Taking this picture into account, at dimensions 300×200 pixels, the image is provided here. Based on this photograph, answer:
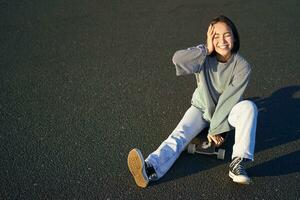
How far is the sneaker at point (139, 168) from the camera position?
2.62 meters

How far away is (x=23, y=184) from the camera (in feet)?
9.14

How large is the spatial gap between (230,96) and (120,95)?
121cm

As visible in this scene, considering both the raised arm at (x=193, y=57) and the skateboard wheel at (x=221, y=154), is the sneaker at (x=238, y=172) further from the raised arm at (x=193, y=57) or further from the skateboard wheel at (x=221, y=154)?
the raised arm at (x=193, y=57)

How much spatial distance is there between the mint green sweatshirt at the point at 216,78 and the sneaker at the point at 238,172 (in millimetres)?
277

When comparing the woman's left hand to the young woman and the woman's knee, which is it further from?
the woman's knee

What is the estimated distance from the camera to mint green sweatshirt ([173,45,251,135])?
2797mm

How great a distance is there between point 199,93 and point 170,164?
59 cm

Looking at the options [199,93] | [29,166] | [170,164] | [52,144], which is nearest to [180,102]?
[199,93]

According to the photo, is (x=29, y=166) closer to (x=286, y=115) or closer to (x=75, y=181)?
(x=75, y=181)

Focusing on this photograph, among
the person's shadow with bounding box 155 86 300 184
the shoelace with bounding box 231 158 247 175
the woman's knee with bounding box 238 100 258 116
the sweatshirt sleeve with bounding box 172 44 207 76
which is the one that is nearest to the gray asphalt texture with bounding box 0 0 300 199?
the person's shadow with bounding box 155 86 300 184

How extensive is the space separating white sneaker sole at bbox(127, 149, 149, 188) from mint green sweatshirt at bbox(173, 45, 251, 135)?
62 cm

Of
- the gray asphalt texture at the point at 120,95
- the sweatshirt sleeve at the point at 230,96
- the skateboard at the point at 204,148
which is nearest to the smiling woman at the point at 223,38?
the sweatshirt sleeve at the point at 230,96

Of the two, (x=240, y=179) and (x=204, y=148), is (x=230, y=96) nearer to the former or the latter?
(x=204, y=148)

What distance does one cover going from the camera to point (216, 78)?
9.45 feet
